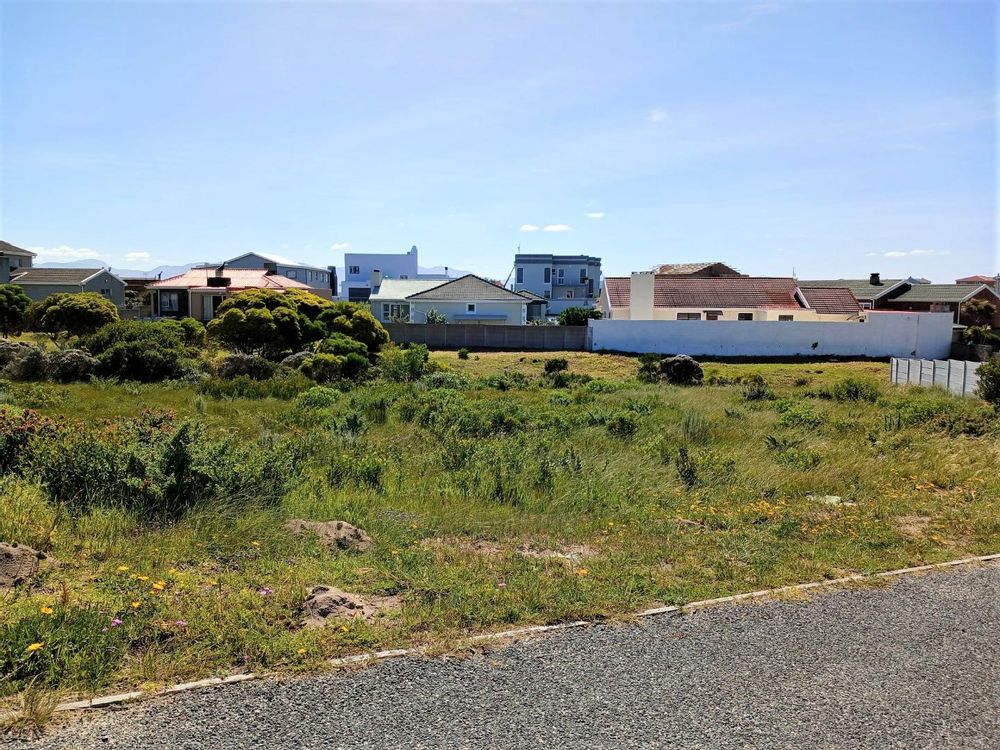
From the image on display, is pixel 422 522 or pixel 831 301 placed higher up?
pixel 831 301

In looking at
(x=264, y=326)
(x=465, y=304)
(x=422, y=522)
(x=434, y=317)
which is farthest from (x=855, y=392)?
(x=465, y=304)

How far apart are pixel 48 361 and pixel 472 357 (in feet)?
67.0

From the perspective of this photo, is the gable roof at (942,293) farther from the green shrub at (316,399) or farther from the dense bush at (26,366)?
the dense bush at (26,366)

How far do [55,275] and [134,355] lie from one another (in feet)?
142

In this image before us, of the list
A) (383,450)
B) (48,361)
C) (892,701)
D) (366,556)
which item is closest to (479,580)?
(366,556)

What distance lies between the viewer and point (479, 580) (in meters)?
6.00

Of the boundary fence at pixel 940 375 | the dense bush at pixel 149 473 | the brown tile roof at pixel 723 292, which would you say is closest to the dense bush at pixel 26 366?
the dense bush at pixel 149 473

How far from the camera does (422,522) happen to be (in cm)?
757

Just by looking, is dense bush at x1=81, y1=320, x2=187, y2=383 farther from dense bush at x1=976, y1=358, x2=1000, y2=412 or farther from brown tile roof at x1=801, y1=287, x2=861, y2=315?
brown tile roof at x1=801, y1=287, x2=861, y2=315

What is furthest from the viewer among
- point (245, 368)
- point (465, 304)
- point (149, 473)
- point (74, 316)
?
point (465, 304)

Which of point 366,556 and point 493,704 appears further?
point 366,556

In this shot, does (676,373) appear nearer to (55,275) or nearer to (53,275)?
(55,275)

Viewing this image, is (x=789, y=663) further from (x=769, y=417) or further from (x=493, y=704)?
(x=769, y=417)

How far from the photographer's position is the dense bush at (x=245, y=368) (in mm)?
22875
